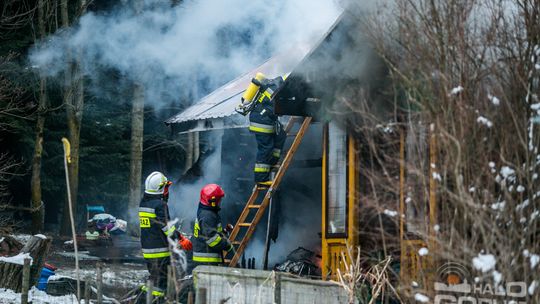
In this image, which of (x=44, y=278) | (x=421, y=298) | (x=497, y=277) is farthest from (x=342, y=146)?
(x=497, y=277)

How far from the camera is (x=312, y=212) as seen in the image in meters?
14.7

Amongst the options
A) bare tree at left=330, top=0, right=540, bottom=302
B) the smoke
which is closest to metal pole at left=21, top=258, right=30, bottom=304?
bare tree at left=330, top=0, right=540, bottom=302

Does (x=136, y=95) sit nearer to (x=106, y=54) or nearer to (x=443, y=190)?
(x=106, y=54)

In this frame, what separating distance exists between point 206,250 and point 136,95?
42.6 feet

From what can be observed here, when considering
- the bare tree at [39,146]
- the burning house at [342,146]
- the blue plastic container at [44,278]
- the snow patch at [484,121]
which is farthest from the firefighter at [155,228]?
the bare tree at [39,146]

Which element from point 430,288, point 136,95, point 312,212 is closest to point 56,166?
point 136,95

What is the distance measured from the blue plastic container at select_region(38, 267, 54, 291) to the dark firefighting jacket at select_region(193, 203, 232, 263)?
250 centimetres

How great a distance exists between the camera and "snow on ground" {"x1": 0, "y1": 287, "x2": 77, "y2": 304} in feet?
38.5

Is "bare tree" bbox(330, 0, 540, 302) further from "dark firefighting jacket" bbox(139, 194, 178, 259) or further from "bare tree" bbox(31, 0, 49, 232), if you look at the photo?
"bare tree" bbox(31, 0, 49, 232)

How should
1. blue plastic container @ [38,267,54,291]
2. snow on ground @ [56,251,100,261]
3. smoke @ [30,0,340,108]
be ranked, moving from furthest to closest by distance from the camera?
smoke @ [30,0,340,108] → snow on ground @ [56,251,100,261] → blue plastic container @ [38,267,54,291]

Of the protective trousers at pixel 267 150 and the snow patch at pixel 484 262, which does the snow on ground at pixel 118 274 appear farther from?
the snow patch at pixel 484 262

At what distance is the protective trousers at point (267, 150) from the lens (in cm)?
1299

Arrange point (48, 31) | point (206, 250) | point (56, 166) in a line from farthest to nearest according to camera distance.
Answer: point (56, 166) < point (48, 31) < point (206, 250)

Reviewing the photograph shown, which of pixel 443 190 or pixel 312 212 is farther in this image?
pixel 312 212
